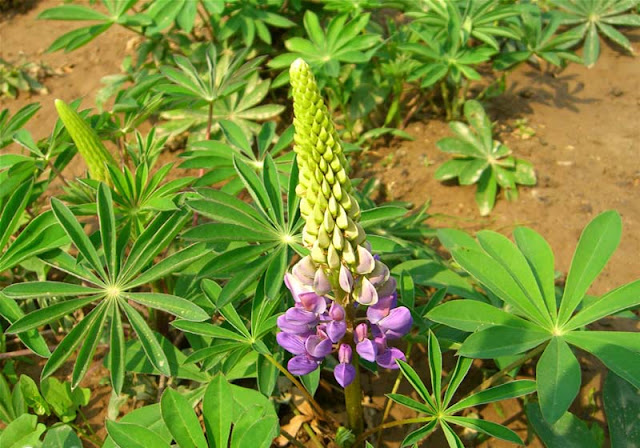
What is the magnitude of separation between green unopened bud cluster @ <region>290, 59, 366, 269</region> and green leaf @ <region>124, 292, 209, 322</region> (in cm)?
44

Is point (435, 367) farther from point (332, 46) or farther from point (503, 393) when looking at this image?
point (332, 46)

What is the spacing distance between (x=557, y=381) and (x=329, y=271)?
618mm

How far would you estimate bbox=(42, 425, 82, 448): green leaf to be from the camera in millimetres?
1549

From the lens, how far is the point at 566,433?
1661 mm

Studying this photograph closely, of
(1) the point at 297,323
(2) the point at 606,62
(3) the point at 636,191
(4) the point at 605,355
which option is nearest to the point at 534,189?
(3) the point at 636,191

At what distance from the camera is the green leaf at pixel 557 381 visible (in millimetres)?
1306

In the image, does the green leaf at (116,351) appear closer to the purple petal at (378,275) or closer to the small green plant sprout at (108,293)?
the small green plant sprout at (108,293)

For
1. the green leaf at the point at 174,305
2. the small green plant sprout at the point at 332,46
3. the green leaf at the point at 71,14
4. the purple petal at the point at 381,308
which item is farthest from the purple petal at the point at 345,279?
the green leaf at the point at 71,14

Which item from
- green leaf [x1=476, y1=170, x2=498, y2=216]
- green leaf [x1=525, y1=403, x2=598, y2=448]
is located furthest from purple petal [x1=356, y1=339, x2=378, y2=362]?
green leaf [x1=476, y1=170, x2=498, y2=216]

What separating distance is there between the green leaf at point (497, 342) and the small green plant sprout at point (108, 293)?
2.39 ft

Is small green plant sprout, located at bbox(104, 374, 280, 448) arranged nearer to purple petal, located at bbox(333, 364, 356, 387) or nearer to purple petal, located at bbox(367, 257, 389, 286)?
purple petal, located at bbox(333, 364, 356, 387)

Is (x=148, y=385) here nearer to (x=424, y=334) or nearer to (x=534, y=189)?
(x=424, y=334)

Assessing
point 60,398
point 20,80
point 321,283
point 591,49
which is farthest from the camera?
point 20,80

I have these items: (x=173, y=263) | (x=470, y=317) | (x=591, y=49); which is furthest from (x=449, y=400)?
(x=591, y=49)
